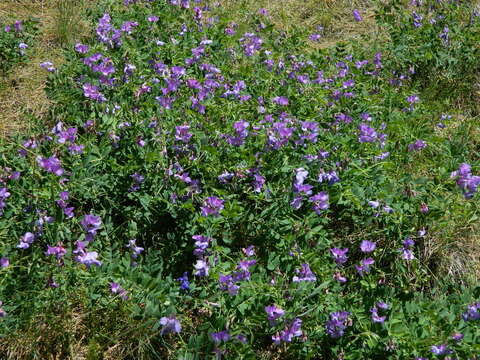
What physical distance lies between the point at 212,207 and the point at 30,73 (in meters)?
2.05

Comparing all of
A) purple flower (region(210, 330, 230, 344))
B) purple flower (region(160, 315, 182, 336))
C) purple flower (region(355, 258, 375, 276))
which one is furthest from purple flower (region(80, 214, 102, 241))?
purple flower (region(355, 258, 375, 276))

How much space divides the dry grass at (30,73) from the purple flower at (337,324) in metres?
2.03

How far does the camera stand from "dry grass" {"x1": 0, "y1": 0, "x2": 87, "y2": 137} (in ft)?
10.8

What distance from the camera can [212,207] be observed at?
239 cm

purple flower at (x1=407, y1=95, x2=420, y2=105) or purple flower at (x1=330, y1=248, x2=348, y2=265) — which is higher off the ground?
purple flower at (x1=407, y1=95, x2=420, y2=105)

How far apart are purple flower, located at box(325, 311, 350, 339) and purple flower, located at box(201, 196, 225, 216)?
0.67 m

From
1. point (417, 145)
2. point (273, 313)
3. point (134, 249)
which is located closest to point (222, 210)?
point (134, 249)

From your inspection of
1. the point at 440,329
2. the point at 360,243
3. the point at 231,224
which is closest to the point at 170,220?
the point at 231,224

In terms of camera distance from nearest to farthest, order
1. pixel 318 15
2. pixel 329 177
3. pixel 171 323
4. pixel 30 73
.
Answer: pixel 171 323 < pixel 329 177 < pixel 30 73 < pixel 318 15

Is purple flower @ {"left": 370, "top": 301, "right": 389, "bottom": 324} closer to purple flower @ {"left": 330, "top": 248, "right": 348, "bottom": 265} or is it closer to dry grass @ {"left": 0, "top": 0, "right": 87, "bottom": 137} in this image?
purple flower @ {"left": 330, "top": 248, "right": 348, "bottom": 265}

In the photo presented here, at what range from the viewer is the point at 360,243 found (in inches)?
106

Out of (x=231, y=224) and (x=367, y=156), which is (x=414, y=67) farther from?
(x=231, y=224)

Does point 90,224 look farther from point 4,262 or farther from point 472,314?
point 472,314

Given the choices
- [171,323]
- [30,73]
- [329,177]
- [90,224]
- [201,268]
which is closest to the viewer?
[171,323]
